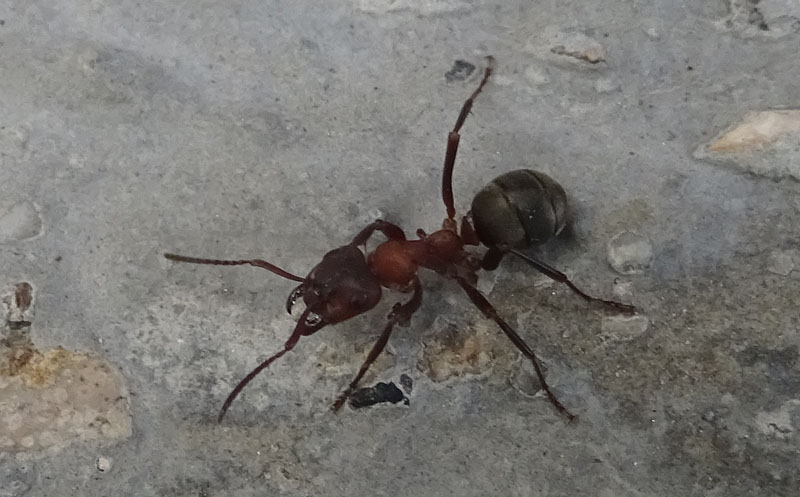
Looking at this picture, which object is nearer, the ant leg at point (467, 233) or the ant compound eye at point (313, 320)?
the ant compound eye at point (313, 320)

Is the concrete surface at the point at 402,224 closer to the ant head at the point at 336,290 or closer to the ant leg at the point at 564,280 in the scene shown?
the ant leg at the point at 564,280

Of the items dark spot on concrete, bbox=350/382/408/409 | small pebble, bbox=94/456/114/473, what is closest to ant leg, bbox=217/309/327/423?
dark spot on concrete, bbox=350/382/408/409

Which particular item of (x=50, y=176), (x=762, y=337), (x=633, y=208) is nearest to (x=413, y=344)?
(x=633, y=208)

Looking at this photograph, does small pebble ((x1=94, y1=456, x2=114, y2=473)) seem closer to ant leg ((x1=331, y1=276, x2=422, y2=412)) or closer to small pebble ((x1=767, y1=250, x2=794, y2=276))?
ant leg ((x1=331, y1=276, x2=422, y2=412))

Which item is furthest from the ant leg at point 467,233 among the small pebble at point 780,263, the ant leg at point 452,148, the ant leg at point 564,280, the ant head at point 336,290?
the small pebble at point 780,263

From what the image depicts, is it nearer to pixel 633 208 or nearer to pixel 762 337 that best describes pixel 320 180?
pixel 633 208

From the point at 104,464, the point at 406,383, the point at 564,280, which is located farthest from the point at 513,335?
the point at 104,464
